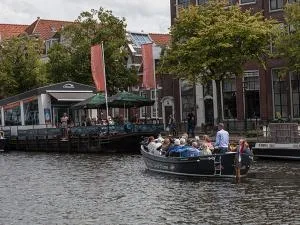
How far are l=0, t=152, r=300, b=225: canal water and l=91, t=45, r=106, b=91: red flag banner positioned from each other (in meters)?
13.2

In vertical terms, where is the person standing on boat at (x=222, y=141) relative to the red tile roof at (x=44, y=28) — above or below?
below

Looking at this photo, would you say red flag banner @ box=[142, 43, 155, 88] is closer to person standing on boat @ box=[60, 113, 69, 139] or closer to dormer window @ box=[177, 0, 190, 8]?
person standing on boat @ box=[60, 113, 69, 139]

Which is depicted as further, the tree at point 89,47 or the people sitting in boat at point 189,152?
the tree at point 89,47

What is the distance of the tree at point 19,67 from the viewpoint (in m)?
Answer: 68.1

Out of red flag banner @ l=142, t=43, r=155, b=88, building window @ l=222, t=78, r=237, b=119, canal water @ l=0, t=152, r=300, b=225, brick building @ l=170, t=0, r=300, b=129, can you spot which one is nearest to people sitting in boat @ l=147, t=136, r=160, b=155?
canal water @ l=0, t=152, r=300, b=225

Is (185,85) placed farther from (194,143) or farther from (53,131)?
(194,143)

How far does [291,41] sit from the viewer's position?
138ft

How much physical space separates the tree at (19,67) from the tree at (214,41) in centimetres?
2608

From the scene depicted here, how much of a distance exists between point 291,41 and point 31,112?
24260 millimetres

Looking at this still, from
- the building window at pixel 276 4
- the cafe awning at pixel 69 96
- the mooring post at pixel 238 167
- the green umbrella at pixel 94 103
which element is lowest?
the mooring post at pixel 238 167

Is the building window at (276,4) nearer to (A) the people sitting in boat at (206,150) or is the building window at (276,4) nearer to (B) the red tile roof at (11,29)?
(A) the people sitting in boat at (206,150)

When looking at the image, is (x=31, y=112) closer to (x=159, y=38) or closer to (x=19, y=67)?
(x=19, y=67)

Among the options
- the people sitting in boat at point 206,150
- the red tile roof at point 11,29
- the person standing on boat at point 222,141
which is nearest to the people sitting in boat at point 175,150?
the people sitting in boat at point 206,150

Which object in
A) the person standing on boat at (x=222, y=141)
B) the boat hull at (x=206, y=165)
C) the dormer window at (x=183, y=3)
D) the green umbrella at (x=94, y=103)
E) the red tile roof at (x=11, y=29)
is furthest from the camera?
the red tile roof at (x=11, y=29)
